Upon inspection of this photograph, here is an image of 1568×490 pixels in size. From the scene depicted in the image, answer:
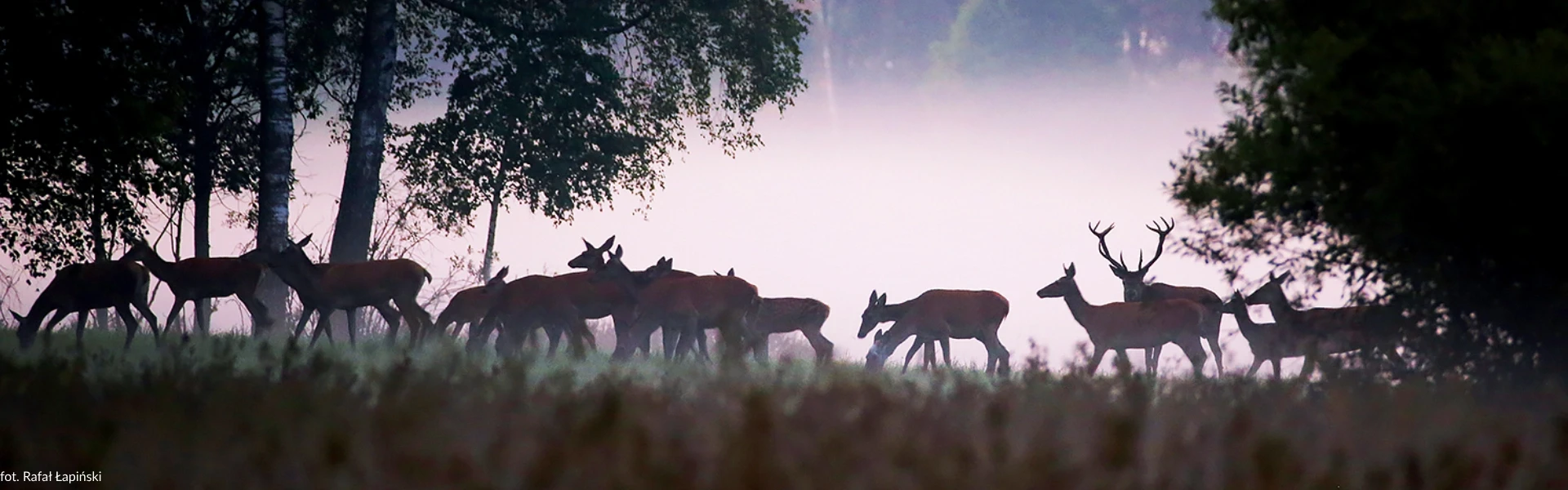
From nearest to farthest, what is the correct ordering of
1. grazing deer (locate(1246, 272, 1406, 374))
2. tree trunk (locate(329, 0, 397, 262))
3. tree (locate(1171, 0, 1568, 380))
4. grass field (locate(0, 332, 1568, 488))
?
1. grass field (locate(0, 332, 1568, 488))
2. tree (locate(1171, 0, 1568, 380))
3. grazing deer (locate(1246, 272, 1406, 374))
4. tree trunk (locate(329, 0, 397, 262))

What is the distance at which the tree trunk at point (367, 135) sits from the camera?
70.8 feet

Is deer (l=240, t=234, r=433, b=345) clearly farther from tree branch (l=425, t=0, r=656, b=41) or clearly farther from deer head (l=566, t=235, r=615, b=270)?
tree branch (l=425, t=0, r=656, b=41)

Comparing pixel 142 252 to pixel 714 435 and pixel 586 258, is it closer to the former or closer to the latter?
pixel 586 258

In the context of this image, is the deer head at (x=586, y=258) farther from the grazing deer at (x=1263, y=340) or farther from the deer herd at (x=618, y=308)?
the grazing deer at (x=1263, y=340)

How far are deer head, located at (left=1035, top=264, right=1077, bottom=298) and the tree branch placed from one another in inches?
317

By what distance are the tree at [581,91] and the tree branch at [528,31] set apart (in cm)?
3

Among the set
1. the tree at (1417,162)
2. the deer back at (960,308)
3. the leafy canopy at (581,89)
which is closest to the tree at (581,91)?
the leafy canopy at (581,89)

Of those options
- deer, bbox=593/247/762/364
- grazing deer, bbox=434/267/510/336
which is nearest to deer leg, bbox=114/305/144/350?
grazing deer, bbox=434/267/510/336

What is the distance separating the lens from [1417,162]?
9.23 meters

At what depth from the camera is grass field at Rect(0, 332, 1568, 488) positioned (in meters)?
4.57

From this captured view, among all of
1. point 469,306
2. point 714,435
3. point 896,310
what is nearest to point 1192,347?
point 896,310

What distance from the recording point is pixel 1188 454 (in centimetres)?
557

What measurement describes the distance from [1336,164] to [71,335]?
1512 centimetres

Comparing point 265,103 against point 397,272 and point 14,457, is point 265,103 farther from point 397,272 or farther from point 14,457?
point 14,457
